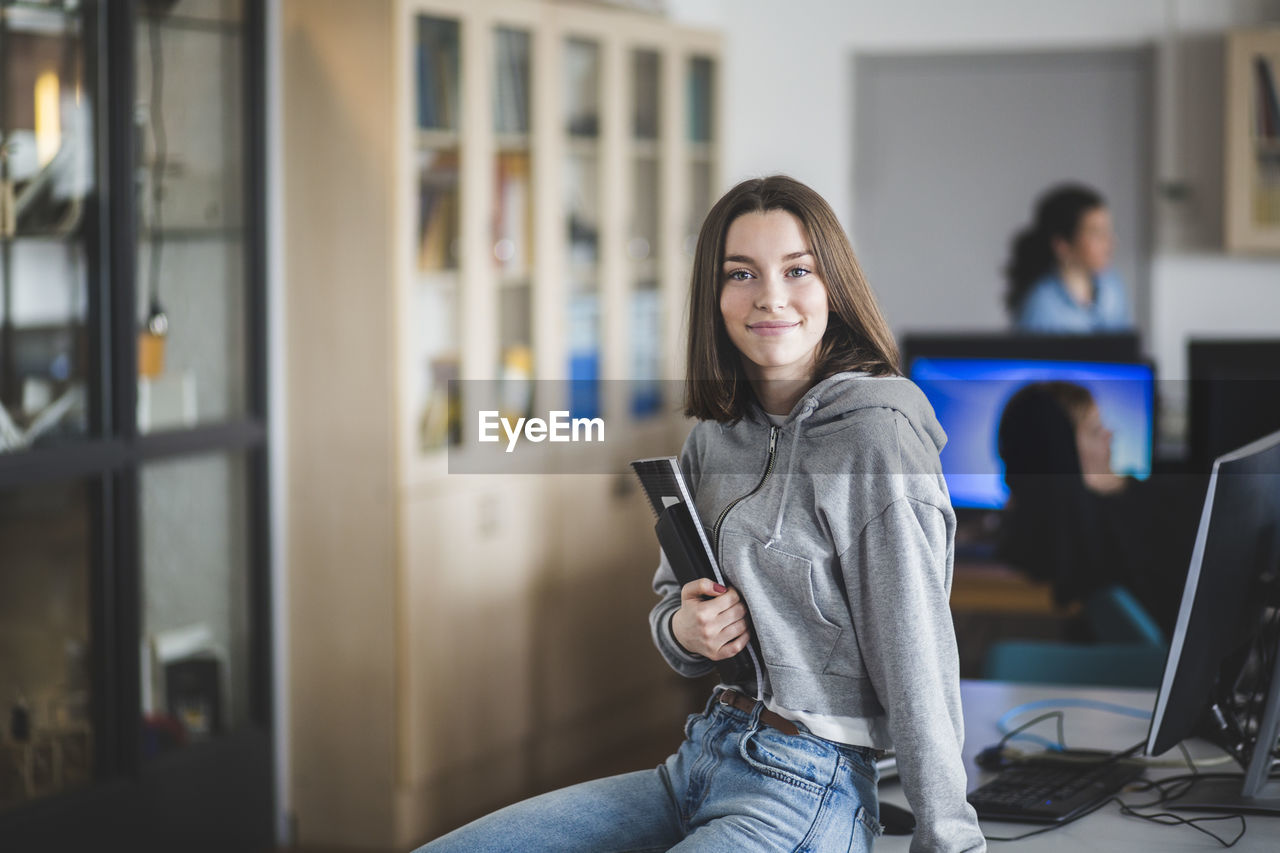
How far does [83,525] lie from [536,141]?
1548mm

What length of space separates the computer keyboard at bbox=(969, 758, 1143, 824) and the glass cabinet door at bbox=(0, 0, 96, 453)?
76.9 inches

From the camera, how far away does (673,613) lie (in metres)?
1.40

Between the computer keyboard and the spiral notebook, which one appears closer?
the spiral notebook

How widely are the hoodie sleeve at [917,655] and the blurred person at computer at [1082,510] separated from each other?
1.51 meters

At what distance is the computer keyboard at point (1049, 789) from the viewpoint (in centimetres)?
145

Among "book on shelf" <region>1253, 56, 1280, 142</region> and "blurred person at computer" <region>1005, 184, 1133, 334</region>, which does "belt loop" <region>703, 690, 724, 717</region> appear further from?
"book on shelf" <region>1253, 56, 1280, 142</region>

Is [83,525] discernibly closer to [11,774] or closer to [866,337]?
[11,774]

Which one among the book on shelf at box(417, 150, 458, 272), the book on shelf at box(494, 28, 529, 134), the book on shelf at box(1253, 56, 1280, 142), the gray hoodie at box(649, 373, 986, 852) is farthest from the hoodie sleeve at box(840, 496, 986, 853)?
the book on shelf at box(1253, 56, 1280, 142)

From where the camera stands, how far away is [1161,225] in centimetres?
454

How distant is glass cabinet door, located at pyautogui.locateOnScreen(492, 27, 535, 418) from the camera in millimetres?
3527

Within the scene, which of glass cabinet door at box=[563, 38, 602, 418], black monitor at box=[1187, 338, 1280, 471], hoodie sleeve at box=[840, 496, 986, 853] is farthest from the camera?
glass cabinet door at box=[563, 38, 602, 418]

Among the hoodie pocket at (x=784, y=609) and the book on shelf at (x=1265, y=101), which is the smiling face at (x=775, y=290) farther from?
the book on shelf at (x=1265, y=101)

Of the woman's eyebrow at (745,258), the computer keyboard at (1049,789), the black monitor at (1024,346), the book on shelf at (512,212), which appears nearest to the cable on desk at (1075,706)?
the computer keyboard at (1049,789)

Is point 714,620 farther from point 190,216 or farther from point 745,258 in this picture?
point 190,216
